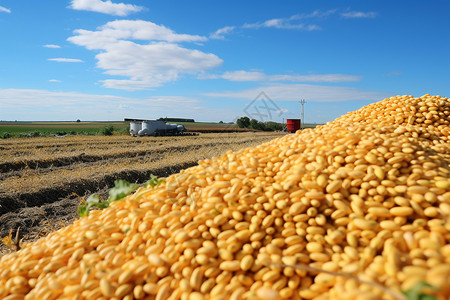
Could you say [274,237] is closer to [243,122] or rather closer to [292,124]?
[292,124]

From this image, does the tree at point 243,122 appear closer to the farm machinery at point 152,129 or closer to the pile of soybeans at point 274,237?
the farm machinery at point 152,129

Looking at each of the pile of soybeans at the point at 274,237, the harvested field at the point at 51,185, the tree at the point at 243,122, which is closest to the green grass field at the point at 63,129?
the tree at the point at 243,122

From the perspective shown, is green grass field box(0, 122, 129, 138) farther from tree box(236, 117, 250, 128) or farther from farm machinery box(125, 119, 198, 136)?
tree box(236, 117, 250, 128)

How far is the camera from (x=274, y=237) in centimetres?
201

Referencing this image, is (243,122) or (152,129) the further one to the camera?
(243,122)

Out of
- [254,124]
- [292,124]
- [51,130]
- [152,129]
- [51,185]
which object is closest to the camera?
[51,185]

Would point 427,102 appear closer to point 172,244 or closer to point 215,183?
point 215,183

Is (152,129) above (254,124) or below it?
below

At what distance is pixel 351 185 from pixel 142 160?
9260mm

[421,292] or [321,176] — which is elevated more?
[321,176]

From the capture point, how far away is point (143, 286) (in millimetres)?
1869

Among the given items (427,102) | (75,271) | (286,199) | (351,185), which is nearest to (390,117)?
(427,102)

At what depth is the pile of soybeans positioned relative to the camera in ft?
5.42

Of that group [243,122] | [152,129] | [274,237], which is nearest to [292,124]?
[152,129]
